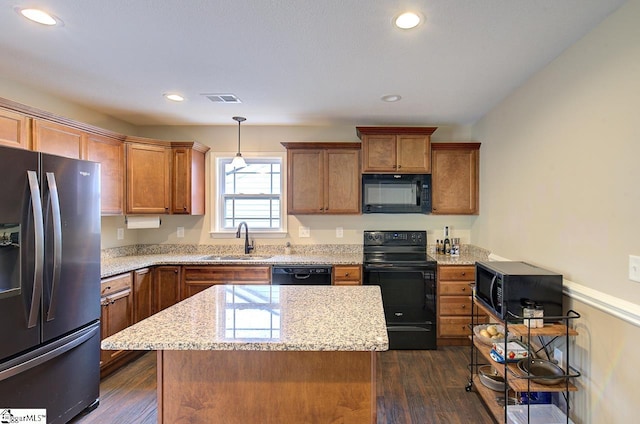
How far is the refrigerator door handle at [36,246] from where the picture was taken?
176 cm

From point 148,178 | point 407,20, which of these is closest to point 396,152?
point 407,20

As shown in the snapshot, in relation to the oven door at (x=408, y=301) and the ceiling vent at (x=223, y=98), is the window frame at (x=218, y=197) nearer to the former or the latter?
the ceiling vent at (x=223, y=98)

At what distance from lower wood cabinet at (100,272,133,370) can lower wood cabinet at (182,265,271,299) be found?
0.53m

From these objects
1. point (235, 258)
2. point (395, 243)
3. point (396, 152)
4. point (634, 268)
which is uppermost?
point (396, 152)

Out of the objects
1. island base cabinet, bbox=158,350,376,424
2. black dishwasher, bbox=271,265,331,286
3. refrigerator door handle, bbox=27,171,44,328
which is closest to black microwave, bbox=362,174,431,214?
black dishwasher, bbox=271,265,331,286

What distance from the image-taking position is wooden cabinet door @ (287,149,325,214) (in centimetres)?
348

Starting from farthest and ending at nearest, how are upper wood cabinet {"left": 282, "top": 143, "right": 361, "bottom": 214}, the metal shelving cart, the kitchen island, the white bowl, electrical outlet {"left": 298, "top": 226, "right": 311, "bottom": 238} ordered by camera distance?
electrical outlet {"left": 298, "top": 226, "right": 311, "bottom": 238}, upper wood cabinet {"left": 282, "top": 143, "right": 361, "bottom": 214}, the white bowl, the metal shelving cart, the kitchen island

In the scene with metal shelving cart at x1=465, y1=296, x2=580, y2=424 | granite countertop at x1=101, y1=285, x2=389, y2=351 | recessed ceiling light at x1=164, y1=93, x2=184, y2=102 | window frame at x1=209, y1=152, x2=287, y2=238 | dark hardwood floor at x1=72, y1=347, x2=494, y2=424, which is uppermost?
recessed ceiling light at x1=164, y1=93, x2=184, y2=102

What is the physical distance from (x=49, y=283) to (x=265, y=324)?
5.12 ft

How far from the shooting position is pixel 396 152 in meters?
3.37

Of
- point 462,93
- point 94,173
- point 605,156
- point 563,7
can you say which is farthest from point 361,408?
point 462,93

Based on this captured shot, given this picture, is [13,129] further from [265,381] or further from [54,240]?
[265,381]

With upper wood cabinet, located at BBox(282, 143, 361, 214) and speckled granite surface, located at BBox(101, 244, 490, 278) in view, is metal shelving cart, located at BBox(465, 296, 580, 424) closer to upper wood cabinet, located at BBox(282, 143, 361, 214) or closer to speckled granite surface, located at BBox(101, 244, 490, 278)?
speckled granite surface, located at BBox(101, 244, 490, 278)

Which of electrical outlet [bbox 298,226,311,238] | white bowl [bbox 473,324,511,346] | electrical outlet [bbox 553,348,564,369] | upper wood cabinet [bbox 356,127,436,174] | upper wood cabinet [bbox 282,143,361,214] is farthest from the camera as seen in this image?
electrical outlet [bbox 298,226,311,238]
